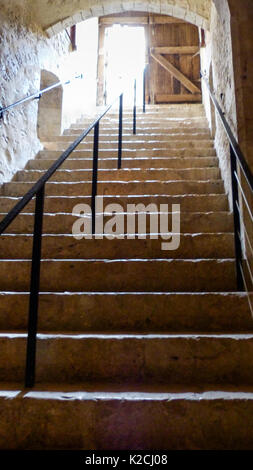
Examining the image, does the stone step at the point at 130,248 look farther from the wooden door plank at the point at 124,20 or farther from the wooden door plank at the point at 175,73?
the wooden door plank at the point at 124,20

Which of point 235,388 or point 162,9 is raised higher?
point 162,9

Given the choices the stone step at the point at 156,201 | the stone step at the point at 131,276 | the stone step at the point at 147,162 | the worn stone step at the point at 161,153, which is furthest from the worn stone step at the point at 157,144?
the stone step at the point at 131,276

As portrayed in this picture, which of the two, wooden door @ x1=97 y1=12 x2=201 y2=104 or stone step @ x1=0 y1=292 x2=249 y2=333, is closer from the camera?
stone step @ x1=0 y1=292 x2=249 y2=333

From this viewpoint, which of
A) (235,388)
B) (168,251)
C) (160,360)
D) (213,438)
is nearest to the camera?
(213,438)

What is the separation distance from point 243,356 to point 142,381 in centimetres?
46

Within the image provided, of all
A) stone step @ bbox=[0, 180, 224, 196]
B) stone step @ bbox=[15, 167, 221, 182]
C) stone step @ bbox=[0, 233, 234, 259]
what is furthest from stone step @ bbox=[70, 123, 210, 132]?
stone step @ bbox=[0, 233, 234, 259]

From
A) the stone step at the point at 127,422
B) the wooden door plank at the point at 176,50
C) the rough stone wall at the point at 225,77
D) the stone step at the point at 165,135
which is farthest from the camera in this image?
the wooden door plank at the point at 176,50

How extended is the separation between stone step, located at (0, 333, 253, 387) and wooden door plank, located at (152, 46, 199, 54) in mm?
8884

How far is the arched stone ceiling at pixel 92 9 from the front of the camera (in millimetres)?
4004

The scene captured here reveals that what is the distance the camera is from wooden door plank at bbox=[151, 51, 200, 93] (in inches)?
332

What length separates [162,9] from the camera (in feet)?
14.3

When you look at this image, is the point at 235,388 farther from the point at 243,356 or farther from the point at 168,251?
the point at 168,251

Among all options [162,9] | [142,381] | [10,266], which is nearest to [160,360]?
[142,381]

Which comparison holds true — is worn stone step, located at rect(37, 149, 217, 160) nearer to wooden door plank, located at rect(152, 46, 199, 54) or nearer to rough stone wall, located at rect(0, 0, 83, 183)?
rough stone wall, located at rect(0, 0, 83, 183)
